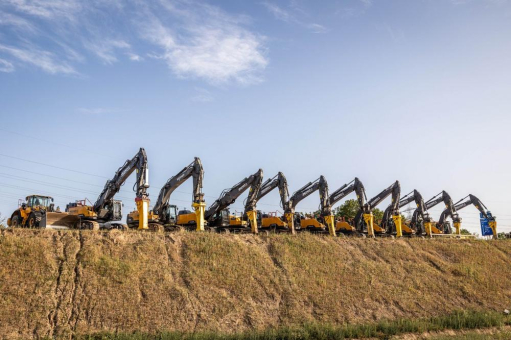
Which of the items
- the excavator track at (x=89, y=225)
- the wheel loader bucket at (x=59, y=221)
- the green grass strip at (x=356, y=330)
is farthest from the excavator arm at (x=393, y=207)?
the wheel loader bucket at (x=59, y=221)

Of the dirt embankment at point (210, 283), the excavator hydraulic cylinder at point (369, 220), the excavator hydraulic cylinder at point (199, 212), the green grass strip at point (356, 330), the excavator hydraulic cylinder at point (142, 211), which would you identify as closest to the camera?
the green grass strip at point (356, 330)

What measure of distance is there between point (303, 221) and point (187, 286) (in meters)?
25.4

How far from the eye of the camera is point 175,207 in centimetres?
4306

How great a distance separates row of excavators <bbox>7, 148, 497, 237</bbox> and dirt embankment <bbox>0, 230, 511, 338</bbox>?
7.92 metres

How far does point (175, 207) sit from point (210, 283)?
686 inches

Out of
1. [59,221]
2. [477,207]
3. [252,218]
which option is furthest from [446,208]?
[59,221]

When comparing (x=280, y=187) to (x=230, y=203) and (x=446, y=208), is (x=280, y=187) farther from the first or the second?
(x=446, y=208)

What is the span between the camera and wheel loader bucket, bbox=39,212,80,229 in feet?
112

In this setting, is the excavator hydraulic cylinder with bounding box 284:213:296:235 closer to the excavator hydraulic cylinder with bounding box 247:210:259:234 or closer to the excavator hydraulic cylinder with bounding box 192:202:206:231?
the excavator hydraulic cylinder with bounding box 247:210:259:234

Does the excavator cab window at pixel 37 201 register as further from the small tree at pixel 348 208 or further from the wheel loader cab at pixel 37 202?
the small tree at pixel 348 208

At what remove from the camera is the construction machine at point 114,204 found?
36.4m

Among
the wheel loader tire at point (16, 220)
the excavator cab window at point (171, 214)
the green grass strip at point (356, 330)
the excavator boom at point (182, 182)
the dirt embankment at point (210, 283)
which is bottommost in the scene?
the green grass strip at point (356, 330)

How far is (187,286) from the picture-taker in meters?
25.8

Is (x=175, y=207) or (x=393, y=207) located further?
(x=393, y=207)
